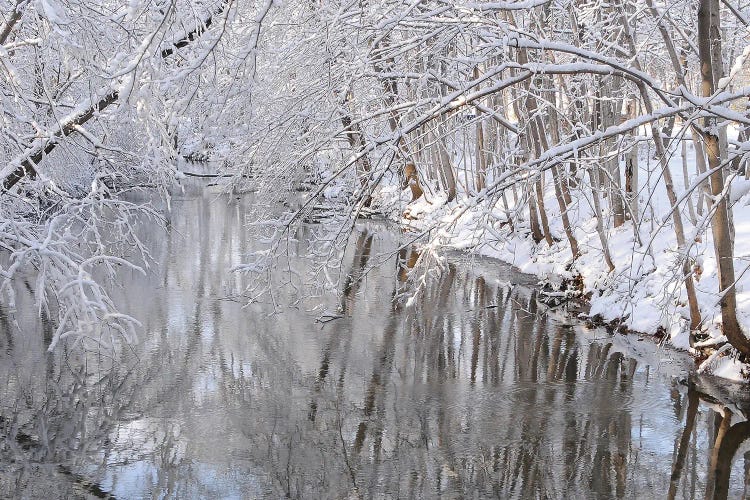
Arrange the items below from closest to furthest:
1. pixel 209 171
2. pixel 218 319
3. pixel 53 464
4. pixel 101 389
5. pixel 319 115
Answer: pixel 53 464 → pixel 319 115 → pixel 101 389 → pixel 218 319 → pixel 209 171

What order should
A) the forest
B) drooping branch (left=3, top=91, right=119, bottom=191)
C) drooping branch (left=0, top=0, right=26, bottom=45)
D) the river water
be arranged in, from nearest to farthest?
1. drooping branch (left=0, top=0, right=26, bottom=45)
2. the forest
3. the river water
4. drooping branch (left=3, top=91, right=119, bottom=191)

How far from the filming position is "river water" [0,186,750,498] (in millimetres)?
7707

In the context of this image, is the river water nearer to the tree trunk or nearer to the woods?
the tree trunk

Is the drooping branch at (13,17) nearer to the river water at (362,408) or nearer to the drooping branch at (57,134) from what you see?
the drooping branch at (57,134)

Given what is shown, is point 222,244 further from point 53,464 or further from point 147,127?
point 147,127

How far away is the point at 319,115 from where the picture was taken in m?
9.43

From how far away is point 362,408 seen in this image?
32.0 ft

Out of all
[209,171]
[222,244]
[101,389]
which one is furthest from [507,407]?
[209,171]

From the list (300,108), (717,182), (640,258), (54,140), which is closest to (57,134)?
(54,140)

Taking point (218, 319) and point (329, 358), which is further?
point (218, 319)

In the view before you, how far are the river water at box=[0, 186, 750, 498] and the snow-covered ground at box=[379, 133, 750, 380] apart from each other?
0.57 m

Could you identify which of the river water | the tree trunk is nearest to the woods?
the tree trunk

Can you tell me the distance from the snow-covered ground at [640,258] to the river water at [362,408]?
0.57m

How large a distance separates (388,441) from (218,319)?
19.0 feet
